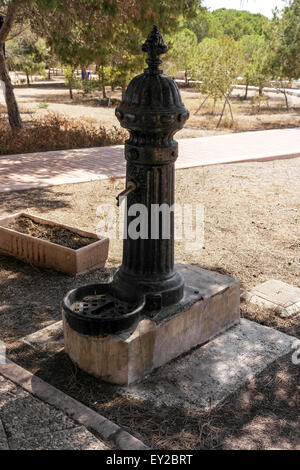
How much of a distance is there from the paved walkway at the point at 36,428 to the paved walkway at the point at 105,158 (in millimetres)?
5242

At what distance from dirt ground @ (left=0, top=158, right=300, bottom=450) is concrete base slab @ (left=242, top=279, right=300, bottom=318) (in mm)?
104

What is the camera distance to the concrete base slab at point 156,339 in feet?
10.2

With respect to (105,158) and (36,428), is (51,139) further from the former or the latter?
(36,428)

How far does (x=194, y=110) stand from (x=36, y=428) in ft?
68.1

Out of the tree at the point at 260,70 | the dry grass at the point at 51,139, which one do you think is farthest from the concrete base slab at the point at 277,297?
the tree at the point at 260,70

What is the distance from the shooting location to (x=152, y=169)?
3.19m

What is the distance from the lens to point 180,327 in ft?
11.2

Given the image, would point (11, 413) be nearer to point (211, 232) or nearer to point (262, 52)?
point (211, 232)

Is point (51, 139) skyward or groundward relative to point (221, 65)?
groundward

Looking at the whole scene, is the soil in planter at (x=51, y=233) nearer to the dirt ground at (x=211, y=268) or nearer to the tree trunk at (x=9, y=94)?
the dirt ground at (x=211, y=268)

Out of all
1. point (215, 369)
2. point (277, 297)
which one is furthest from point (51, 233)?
point (215, 369)

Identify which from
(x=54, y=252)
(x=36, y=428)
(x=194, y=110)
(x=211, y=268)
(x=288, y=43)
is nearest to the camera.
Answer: (x=36, y=428)

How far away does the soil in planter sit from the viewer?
201 inches

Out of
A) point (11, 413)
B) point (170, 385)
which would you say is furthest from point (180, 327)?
point (11, 413)
